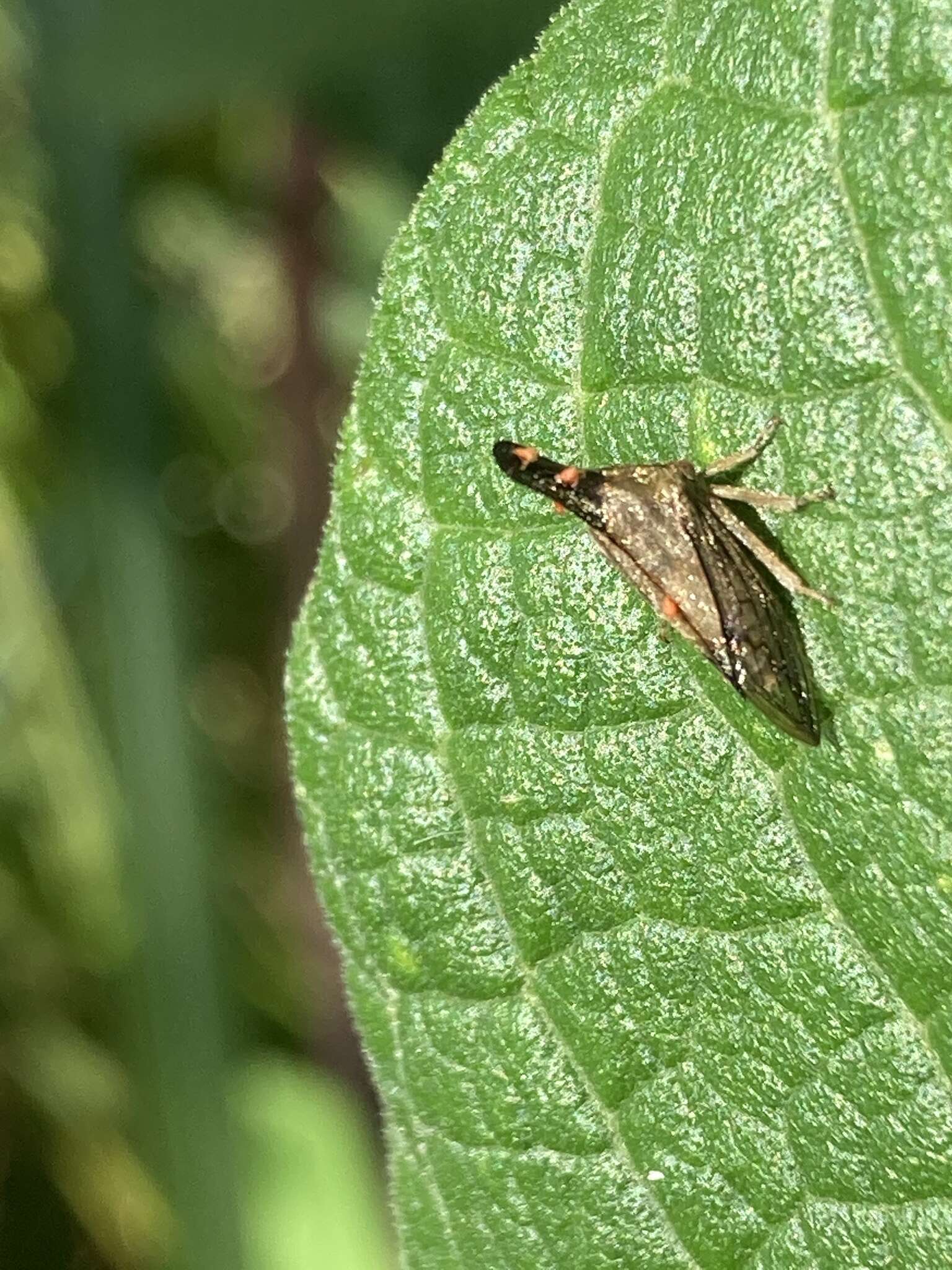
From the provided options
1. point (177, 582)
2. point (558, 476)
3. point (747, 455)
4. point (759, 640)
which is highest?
point (177, 582)

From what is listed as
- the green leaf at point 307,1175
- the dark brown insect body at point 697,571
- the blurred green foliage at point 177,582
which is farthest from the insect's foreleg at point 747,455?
the green leaf at point 307,1175

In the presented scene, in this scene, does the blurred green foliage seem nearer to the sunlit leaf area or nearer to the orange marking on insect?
the sunlit leaf area

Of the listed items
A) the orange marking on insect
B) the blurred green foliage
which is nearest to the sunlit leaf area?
the orange marking on insect

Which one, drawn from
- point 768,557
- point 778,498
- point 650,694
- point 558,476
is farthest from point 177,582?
point 778,498

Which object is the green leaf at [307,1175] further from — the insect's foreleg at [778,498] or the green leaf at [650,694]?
the insect's foreleg at [778,498]

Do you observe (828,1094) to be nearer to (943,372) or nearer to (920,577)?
(920,577)

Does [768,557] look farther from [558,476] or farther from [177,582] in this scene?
[177,582]

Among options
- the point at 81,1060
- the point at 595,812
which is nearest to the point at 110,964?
the point at 81,1060
